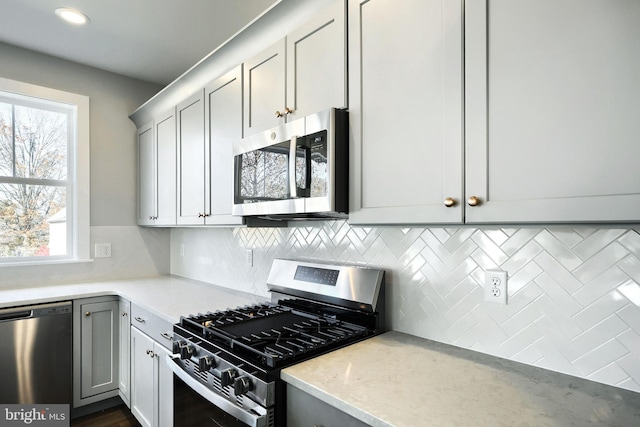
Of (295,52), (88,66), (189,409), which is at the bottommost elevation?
(189,409)

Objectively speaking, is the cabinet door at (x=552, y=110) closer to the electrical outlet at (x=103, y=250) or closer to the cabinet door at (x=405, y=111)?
the cabinet door at (x=405, y=111)

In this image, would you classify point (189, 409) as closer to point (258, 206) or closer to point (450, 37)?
point (258, 206)

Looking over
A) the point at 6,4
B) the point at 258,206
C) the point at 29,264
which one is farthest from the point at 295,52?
the point at 29,264

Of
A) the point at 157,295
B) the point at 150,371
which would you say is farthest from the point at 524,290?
the point at 157,295

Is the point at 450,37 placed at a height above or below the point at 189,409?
above

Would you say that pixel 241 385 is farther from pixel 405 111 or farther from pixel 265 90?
pixel 265 90

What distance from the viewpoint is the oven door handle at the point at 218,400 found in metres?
1.12

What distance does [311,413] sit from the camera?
105cm

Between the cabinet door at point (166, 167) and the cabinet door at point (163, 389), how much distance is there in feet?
3.21

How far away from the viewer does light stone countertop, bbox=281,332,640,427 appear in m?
0.86

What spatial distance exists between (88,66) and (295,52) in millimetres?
2343

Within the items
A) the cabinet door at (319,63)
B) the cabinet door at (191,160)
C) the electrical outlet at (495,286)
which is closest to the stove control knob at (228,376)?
the electrical outlet at (495,286)

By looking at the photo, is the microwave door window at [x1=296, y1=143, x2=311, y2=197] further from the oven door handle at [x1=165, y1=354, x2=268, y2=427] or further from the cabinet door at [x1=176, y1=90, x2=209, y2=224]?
the cabinet door at [x1=176, y1=90, x2=209, y2=224]

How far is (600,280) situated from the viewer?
1044 mm
